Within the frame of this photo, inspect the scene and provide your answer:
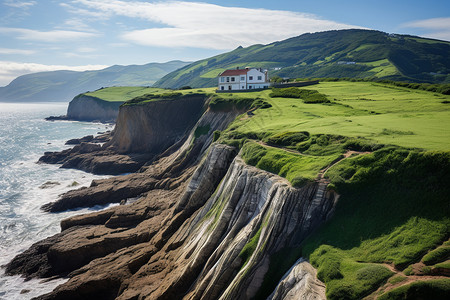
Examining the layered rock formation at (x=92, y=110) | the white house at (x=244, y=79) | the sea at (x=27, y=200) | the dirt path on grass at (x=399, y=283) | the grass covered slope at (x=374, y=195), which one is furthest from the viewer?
the layered rock formation at (x=92, y=110)

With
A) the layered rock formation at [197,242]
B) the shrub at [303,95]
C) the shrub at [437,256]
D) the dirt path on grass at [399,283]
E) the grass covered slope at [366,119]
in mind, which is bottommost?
the layered rock formation at [197,242]

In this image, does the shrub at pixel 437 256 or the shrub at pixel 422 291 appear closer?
the shrub at pixel 422 291

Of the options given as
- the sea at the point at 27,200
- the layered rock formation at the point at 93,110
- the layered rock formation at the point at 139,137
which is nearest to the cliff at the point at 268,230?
the sea at the point at 27,200

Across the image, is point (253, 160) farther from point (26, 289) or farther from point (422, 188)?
point (26, 289)

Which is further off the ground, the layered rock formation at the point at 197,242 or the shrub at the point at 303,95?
the shrub at the point at 303,95

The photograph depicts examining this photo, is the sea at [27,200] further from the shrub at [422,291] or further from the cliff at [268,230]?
the shrub at [422,291]
